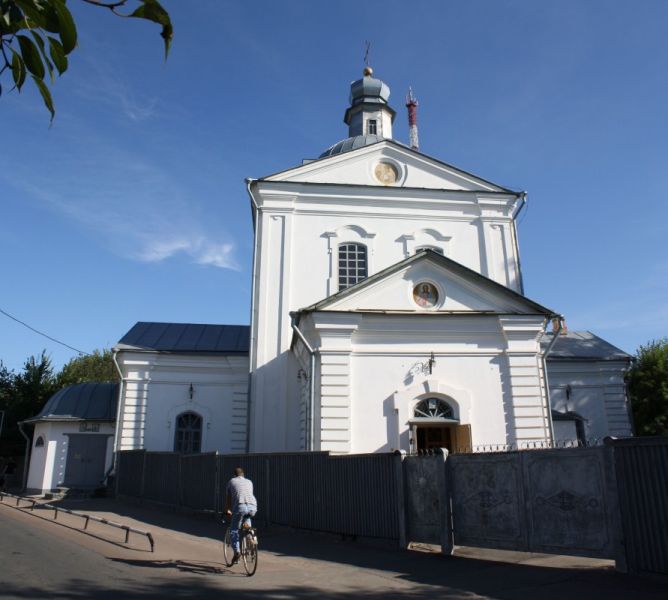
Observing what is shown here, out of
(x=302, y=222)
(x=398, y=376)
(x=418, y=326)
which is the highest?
(x=302, y=222)

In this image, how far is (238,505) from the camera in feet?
28.7

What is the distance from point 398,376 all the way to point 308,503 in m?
3.83

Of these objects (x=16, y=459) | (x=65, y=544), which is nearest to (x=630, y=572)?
(x=65, y=544)

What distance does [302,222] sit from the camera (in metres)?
20.1

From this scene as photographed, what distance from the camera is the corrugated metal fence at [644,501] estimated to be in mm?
6926

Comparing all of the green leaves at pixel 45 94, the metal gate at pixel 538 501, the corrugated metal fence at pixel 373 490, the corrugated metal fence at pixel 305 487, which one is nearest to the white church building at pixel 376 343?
the corrugated metal fence at pixel 305 487

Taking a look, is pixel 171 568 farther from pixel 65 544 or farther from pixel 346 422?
pixel 346 422

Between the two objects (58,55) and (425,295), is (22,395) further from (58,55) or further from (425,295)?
(58,55)

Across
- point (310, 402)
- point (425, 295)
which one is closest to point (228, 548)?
point (310, 402)

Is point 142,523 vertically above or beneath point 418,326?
beneath

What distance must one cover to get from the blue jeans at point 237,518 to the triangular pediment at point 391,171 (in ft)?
45.8

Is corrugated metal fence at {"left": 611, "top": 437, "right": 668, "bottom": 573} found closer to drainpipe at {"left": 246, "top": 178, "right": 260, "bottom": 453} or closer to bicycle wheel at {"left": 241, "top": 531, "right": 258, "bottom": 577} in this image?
bicycle wheel at {"left": 241, "top": 531, "right": 258, "bottom": 577}

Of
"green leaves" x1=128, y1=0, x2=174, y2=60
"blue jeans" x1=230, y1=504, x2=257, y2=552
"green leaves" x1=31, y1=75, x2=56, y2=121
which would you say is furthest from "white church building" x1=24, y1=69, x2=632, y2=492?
"green leaves" x1=128, y1=0, x2=174, y2=60

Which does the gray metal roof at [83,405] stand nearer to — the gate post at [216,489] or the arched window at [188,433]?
the arched window at [188,433]
